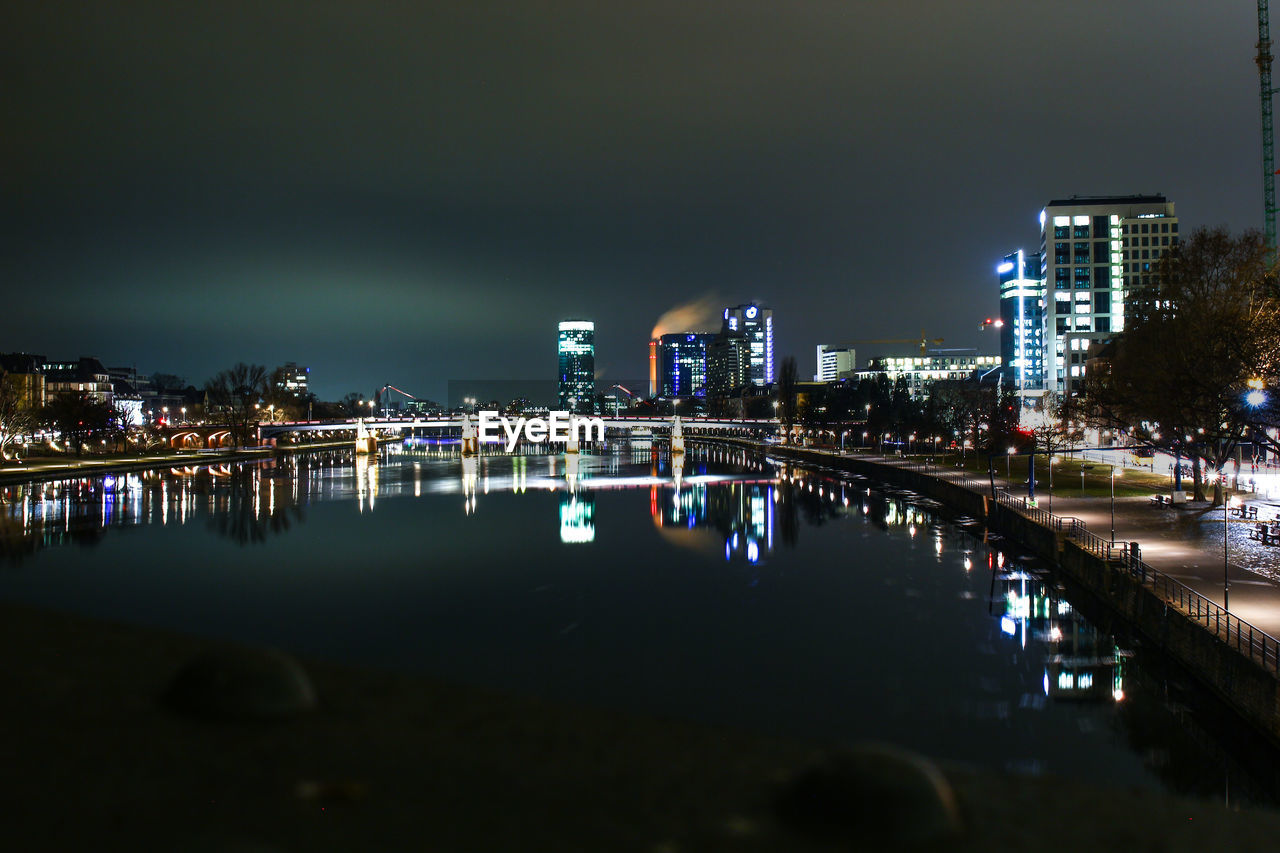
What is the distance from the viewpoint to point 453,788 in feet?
11.6

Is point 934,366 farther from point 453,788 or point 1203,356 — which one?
point 453,788

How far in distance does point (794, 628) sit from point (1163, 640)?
5539mm

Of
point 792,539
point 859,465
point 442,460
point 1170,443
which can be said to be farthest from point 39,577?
point 442,460

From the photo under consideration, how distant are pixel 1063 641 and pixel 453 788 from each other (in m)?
13.6

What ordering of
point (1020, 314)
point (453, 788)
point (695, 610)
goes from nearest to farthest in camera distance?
1. point (453, 788)
2. point (695, 610)
3. point (1020, 314)

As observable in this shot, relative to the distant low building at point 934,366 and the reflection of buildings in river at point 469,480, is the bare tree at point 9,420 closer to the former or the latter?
the reflection of buildings in river at point 469,480

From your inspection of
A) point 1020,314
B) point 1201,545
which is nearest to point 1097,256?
point 1020,314

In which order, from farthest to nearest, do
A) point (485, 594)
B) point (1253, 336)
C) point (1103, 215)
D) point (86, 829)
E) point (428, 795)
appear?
point (1103, 215) → point (1253, 336) → point (485, 594) → point (428, 795) → point (86, 829)

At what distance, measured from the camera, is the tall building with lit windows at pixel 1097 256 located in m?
83.6

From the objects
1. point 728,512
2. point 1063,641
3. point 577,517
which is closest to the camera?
point 1063,641

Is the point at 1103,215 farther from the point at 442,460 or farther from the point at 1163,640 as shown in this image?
the point at 1163,640

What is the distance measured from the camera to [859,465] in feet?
171

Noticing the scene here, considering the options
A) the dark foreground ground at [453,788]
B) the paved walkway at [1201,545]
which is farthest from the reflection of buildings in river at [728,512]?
the dark foreground ground at [453,788]

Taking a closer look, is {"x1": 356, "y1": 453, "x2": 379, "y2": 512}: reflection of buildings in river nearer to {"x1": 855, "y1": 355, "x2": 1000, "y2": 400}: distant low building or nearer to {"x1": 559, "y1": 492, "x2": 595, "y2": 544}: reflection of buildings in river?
{"x1": 559, "y1": 492, "x2": 595, "y2": 544}: reflection of buildings in river
